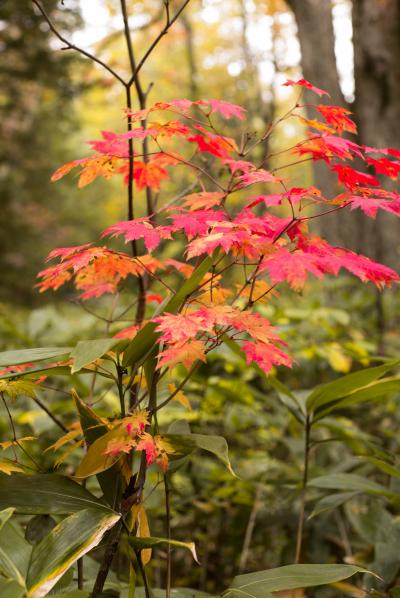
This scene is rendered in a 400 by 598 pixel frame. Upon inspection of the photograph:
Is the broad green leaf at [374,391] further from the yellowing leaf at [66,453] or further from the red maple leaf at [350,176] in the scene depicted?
the yellowing leaf at [66,453]

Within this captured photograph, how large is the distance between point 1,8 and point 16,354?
6240 millimetres

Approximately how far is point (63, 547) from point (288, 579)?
44 cm

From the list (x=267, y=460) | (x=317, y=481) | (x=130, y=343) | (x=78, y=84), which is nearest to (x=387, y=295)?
(x=267, y=460)

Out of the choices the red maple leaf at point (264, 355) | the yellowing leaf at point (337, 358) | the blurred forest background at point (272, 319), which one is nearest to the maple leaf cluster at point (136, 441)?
the red maple leaf at point (264, 355)

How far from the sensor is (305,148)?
51.6 inches

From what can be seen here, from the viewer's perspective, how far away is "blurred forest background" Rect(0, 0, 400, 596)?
2.07 meters

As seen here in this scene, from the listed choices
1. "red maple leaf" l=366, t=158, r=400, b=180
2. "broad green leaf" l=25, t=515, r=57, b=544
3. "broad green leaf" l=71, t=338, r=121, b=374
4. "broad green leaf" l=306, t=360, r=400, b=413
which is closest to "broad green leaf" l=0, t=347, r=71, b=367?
"broad green leaf" l=71, t=338, r=121, b=374

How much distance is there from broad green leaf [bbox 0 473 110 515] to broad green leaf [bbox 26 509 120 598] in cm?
5

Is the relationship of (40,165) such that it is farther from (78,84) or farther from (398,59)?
(398,59)

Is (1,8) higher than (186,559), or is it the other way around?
(1,8)

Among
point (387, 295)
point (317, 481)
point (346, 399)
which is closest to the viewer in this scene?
point (346, 399)

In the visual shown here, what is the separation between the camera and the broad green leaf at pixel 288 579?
1.10m

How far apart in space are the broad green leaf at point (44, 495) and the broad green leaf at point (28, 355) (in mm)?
229

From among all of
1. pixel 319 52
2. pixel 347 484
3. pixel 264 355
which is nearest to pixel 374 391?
pixel 347 484
